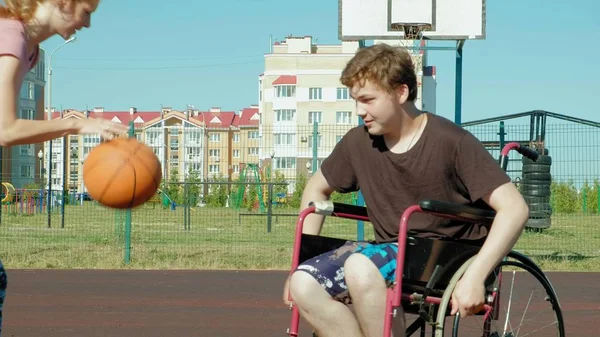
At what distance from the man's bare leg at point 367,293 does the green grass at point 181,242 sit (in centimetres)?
781

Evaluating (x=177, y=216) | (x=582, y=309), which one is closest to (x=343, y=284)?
(x=582, y=309)

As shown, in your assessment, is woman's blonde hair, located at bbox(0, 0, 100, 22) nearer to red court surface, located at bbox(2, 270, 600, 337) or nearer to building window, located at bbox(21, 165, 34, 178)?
red court surface, located at bbox(2, 270, 600, 337)

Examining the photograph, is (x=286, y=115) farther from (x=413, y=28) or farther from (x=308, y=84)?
(x=413, y=28)

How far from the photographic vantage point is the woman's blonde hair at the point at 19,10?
3.12m

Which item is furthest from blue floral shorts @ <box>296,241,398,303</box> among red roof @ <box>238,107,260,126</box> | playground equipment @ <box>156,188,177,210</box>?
red roof @ <box>238,107,260,126</box>

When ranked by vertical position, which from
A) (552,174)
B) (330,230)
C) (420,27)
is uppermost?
(420,27)

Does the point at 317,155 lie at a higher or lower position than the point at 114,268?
higher

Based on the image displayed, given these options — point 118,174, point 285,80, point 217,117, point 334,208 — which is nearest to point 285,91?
point 285,80

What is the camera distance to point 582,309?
7863 millimetres

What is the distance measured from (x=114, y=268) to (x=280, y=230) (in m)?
6.34

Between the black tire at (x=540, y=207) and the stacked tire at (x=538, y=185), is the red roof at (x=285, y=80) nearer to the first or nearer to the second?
the stacked tire at (x=538, y=185)

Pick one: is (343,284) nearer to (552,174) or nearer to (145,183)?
(145,183)

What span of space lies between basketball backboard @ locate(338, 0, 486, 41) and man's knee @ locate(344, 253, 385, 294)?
10351 millimetres

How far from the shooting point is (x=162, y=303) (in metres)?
8.08
